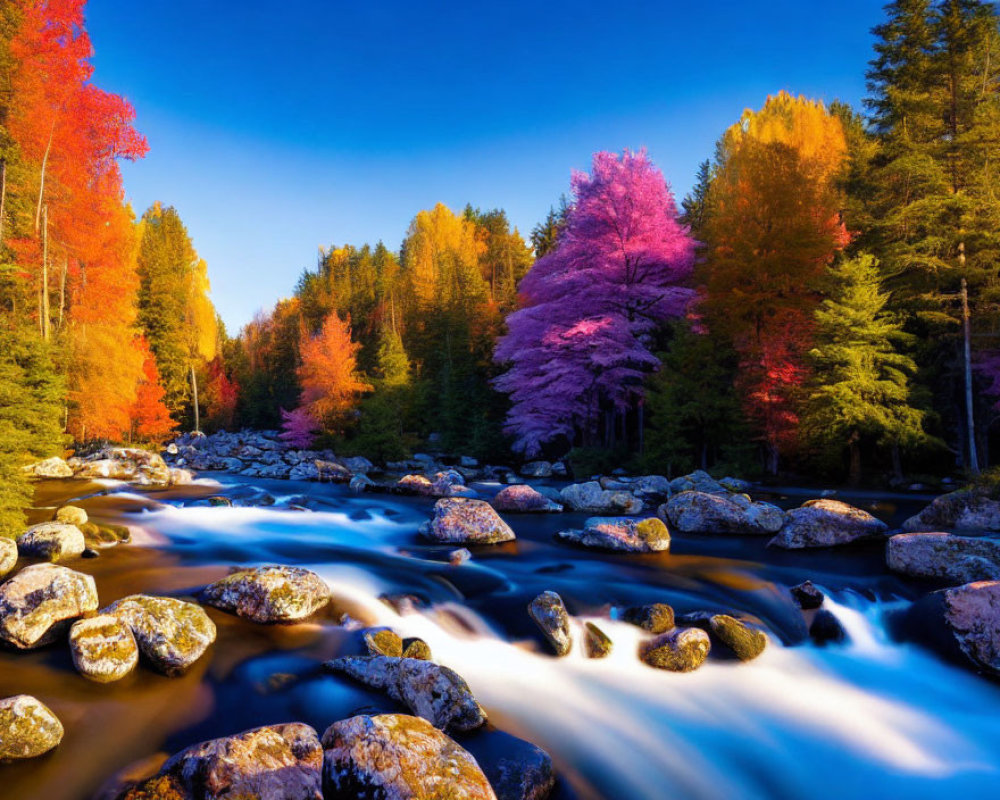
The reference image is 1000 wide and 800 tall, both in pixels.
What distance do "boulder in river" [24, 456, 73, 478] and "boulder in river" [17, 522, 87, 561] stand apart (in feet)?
34.8

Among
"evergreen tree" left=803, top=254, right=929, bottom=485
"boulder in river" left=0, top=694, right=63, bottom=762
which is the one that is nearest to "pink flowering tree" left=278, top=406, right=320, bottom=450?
"evergreen tree" left=803, top=254, right=929, bottom=485

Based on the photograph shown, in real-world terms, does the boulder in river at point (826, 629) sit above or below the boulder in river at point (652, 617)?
below

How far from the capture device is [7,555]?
20.6 ft

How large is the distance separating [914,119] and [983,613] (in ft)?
61.9

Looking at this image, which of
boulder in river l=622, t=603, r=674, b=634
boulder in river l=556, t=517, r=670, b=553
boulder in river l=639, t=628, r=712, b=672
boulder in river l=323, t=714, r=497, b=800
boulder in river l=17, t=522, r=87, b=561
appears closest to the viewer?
boulder in river l=323, t=714, r=497, b=800

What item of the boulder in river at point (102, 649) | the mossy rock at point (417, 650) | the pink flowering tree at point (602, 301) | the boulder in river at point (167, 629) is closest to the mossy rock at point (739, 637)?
the mossy rock at point (417, 650)

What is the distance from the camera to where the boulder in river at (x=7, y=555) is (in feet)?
20.3

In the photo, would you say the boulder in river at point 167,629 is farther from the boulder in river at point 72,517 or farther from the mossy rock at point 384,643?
the boulder in river at point 72,517

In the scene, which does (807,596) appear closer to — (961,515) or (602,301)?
(961,515)

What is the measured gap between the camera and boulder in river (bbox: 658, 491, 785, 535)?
9.49 metres

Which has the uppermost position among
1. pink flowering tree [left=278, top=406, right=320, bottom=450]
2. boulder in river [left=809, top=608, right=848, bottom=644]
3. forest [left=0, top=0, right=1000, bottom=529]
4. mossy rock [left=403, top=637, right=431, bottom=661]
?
forest [left=0, top=0, right=1000, bottom=529]

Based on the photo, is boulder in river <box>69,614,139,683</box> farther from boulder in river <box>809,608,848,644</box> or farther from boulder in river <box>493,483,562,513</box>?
boulder in river <box>493,483,562,513</box>

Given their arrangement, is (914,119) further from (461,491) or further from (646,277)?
(461,491)

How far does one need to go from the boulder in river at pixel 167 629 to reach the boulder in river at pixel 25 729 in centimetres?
85
